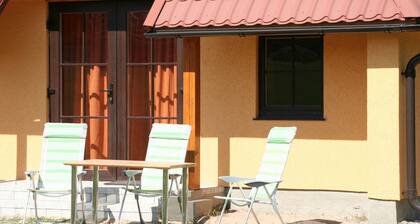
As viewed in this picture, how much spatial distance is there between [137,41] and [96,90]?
3.11ft

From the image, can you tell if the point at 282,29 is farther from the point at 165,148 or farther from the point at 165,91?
the point at 165,91

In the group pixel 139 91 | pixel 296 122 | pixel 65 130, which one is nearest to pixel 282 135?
pixel 296 122

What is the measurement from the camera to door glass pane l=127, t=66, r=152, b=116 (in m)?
12.6

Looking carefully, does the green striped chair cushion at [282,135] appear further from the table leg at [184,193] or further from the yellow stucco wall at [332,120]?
the table leg at [184,193]

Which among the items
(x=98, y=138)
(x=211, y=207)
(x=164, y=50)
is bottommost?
(x=211, y=207)

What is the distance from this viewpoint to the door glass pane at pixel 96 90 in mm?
12781

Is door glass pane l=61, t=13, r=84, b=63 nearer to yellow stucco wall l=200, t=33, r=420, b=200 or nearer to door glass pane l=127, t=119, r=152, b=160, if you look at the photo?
door glass pane l=127, t=119, r=152, b=160

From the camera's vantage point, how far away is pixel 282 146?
1025 cm

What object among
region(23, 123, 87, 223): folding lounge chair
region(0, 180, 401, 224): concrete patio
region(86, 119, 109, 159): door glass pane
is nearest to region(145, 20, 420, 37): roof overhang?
region(23, 123, 87, 223): folding lounge chair

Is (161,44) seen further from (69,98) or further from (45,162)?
(45,162)

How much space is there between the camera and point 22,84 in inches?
510

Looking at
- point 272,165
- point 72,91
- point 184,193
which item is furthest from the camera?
point 72,91

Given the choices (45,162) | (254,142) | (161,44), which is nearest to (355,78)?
(254,142)

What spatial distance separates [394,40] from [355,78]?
983 mm
